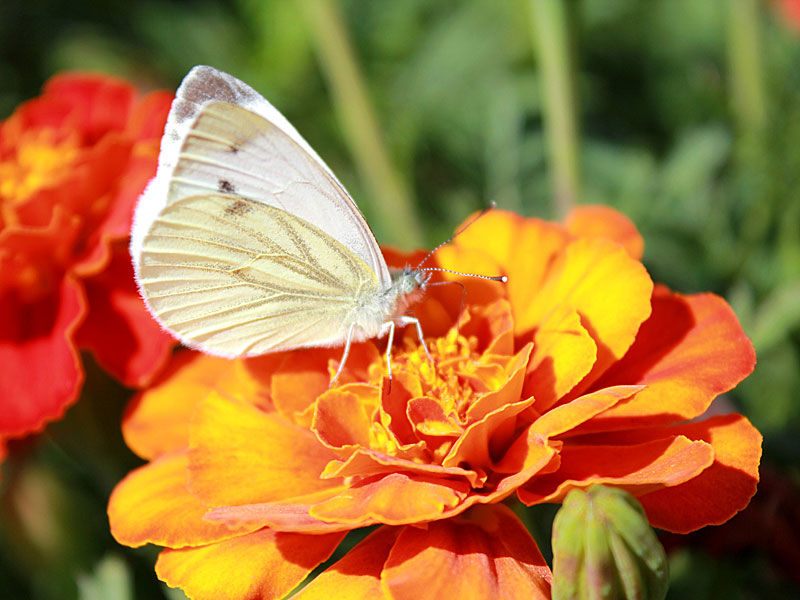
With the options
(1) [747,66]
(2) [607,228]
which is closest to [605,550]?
(2) [607,228]


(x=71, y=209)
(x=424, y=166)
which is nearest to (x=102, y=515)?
(x=71, y=209)

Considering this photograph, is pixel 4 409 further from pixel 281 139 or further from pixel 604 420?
Answer: pixel 604 420

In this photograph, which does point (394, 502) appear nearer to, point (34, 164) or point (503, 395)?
point (503, 395)

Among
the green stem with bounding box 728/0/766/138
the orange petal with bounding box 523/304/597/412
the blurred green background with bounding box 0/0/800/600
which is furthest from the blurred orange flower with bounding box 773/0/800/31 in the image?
the orange petal with bounding box 523/304/597/412

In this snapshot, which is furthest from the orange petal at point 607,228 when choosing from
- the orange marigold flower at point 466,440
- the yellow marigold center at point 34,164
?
the yellow marigold center at point 34,164

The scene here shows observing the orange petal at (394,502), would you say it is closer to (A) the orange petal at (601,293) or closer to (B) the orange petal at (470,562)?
(B) the orange petal at (470,562)

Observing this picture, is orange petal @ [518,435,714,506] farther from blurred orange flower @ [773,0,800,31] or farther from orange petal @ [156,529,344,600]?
blurred orange flower @ [773,0,800,31]
